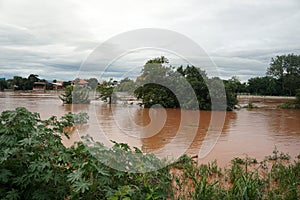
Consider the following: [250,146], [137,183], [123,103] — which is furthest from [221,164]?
[123,103]

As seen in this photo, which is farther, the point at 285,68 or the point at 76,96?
the point at 285,68

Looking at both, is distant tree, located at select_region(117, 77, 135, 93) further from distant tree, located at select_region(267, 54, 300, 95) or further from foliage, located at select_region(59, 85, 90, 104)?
distant tree, located at select_region(267, 54, 300, 95)

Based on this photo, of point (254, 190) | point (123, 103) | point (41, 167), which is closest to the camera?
point (41, 167)

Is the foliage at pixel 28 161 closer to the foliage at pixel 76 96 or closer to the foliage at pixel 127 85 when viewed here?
the foliage at pixel 127 85

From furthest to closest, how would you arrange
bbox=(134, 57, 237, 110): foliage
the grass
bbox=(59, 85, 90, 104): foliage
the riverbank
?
the riverbank → bbox=(59, 85, 90, 104): foliage → bbox=(134, 57, 237, 110): foliage → the grass

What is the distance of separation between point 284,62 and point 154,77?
27602 mm

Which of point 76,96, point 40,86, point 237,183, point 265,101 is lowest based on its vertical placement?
point 237,183

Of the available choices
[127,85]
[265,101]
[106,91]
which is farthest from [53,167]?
[265,101]

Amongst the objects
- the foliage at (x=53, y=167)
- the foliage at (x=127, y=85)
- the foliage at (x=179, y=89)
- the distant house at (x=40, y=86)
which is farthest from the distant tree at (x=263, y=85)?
the foliage at (x=53, y=167)

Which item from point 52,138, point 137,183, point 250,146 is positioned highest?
point 52,138

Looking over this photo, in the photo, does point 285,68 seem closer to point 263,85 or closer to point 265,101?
point 263,85

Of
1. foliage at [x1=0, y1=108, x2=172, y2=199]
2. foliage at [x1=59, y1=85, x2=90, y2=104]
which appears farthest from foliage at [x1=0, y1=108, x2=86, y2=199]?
foliage at [x1=59, y1=85, x2=90, y2=104]

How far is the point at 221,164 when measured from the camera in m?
4.25

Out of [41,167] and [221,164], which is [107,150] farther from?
[221,164]
